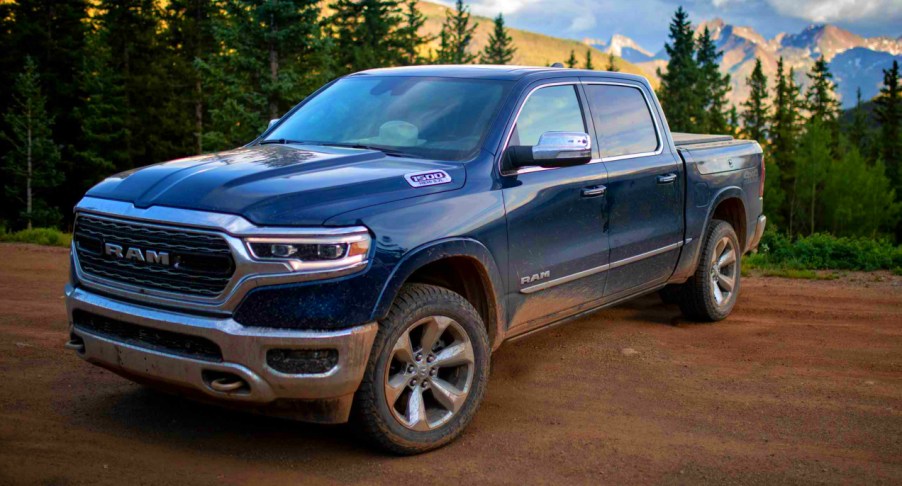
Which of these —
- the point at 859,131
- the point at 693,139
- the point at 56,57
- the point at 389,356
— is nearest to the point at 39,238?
the point at 693,139

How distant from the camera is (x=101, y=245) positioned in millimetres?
4148

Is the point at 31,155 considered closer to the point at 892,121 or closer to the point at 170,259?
the point at 170,259

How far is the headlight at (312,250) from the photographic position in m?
3.68

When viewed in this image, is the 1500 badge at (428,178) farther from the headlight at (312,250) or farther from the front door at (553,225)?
the headlight at (312,250)

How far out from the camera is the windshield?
4.91 m

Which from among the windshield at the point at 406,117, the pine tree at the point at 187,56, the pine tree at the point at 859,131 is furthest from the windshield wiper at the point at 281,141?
the pine tree at the point at 859,131

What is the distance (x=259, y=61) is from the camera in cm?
3766

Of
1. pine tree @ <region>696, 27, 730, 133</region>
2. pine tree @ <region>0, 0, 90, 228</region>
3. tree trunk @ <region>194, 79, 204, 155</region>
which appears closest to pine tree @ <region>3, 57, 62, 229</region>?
pine tree @ <region>0, 0, 90, 228</region>

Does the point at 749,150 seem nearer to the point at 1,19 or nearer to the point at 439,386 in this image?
the point at 439,386

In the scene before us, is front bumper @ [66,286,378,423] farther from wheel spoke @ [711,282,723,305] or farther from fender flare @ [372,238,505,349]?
wheel spoke @ [711,282,723,305]

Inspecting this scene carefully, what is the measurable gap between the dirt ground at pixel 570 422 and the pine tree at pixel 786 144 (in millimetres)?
69057

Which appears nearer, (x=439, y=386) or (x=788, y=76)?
(x=439, y=386)

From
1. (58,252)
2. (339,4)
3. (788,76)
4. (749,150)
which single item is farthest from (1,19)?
(788,76)

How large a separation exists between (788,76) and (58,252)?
89832 millimetres
